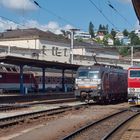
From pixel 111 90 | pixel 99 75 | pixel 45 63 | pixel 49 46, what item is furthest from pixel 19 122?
pixel 49 46

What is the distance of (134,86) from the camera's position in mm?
33438

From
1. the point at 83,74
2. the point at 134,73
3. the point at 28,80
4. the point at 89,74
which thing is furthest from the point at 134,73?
the point at 28,80

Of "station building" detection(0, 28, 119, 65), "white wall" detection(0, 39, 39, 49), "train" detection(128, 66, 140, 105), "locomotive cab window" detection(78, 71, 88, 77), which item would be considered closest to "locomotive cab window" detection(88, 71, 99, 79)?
"locomotive cab window" detection(78, 71, 88, 77)

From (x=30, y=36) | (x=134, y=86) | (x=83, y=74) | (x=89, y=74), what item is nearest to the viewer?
(x=134, y=86)

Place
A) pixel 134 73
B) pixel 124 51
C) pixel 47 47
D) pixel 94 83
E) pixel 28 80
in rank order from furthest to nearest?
1. pixel 124 51
2. pixel 47 47
3. pixel 28 80
4. pixel 94 83
5. pixel 134 73

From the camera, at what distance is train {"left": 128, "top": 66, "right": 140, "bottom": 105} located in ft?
107

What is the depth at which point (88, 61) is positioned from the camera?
91.9 meters

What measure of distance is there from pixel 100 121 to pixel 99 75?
45.8ft

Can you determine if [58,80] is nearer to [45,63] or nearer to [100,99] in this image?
[45,63]

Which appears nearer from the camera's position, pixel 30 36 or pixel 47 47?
pixel 47 47

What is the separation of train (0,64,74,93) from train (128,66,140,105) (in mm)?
25797

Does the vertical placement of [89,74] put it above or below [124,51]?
below

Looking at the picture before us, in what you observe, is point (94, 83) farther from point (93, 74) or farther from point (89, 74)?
point (89, 74)

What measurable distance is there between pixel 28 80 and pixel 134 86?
3098cm
